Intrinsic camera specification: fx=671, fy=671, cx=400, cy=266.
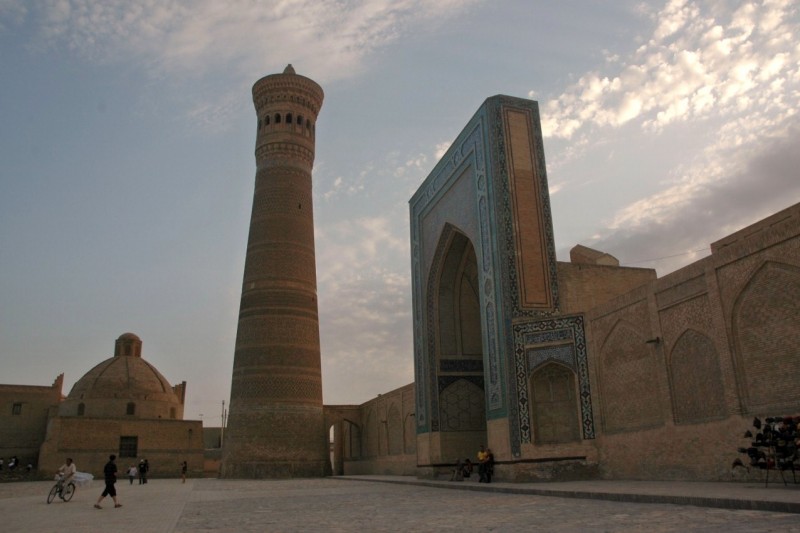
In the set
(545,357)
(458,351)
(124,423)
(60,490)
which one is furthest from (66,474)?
(124,423)

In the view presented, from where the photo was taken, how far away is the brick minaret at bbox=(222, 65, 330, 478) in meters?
19.4

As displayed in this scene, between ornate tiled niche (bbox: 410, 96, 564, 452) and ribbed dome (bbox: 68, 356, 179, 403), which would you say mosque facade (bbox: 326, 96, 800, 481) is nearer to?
ornate tiled niche (bbox: 410, 96, 564, 452)

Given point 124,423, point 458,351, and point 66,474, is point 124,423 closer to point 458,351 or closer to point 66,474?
point 458,351

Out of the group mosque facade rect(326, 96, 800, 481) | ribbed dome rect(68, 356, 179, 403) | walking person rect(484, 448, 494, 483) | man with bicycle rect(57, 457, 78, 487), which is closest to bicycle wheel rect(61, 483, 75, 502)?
man with bicycle rect(57, 457, 78, 487)

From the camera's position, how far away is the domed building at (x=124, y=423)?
2380 centimetres

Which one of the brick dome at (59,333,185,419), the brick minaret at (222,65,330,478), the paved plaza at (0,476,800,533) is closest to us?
the paved plaza at (0,476,800,533)

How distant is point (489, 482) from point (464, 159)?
6.27 m

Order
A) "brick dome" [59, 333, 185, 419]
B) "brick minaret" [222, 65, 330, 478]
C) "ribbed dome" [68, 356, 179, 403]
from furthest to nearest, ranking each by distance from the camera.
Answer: "ribbed dome" [68, 356, 179, 403] → "brick dome" [59, 333, 185, 419] → "brick minaret" [222, 65, 330, 478]

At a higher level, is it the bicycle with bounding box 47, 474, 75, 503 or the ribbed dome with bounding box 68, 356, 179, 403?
the ribbed dome with bounding box 68, 356, 179, 403

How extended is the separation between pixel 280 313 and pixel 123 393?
11849 mm

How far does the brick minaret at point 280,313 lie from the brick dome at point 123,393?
31.6ft

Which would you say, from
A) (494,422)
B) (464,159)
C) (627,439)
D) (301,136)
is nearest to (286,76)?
(301,136)

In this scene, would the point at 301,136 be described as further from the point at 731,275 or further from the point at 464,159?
the point at 731,275

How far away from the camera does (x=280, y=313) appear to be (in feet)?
66.5
